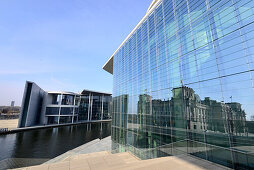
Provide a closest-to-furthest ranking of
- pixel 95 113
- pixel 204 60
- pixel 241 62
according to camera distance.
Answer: pixel 241 62, pixel 204 60, pixel 95 113

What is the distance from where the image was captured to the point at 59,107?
5212 cm

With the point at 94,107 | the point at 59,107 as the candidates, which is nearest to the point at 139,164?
the point at 59,107

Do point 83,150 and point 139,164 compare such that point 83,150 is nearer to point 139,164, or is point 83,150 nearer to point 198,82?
point 139,164

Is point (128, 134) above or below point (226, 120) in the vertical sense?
below

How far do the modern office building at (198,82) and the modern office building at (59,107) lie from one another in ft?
133

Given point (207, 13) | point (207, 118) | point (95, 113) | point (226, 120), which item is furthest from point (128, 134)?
point (95, 113)

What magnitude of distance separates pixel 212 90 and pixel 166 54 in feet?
20.8

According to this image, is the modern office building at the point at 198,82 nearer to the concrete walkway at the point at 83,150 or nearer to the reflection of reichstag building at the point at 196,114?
the reflection of reichstag building at the point at 196,114

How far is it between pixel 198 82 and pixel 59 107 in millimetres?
55962

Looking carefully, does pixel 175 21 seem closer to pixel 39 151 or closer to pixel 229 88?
pixel 229 88

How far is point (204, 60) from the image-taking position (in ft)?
31.0

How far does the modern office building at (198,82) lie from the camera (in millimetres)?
7277

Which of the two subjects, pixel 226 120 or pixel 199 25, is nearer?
pixel 226 120

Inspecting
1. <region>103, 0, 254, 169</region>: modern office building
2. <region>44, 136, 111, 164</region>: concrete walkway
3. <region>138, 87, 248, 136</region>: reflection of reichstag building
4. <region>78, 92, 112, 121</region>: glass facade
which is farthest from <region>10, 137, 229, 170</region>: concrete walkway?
<region>78, 92, 112, 121</region>: glass facade
